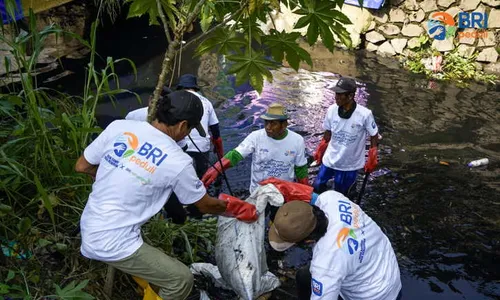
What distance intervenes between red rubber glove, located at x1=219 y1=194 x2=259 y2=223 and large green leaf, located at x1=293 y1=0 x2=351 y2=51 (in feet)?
4.18

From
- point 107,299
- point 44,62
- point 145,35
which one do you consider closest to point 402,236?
point 107,299

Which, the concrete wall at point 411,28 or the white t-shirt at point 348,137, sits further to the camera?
the concrete wall at point 411,28

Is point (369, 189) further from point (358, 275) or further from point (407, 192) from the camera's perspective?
point (358, 275)

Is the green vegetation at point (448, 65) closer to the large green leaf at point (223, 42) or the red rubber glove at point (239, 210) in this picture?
the red rubber glove at point (239, 210)

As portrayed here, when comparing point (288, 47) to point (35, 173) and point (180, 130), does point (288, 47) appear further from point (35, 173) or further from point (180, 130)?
point (35, 173)

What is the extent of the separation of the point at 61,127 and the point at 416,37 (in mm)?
10653

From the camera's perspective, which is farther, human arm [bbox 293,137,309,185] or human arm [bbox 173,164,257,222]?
human arm [bbox 293,137,309,185]

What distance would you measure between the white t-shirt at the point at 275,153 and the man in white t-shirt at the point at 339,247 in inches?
57.0

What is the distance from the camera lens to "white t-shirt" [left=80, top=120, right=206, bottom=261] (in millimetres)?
2496

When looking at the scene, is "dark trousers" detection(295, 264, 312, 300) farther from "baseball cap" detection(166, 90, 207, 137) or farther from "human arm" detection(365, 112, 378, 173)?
"human arm" detection(365, 112, 378, 173)

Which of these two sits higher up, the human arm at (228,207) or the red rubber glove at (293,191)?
the human arm at (228,207)

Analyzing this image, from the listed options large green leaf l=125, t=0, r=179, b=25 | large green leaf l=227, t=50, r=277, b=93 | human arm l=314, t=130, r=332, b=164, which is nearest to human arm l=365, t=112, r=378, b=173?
human arm l=314, t=130, r=332, b=164

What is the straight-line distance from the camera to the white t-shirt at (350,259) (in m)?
2.48

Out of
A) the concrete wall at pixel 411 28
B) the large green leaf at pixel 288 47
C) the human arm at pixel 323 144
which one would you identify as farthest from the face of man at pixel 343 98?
the concrete wall at pixel 411 28
